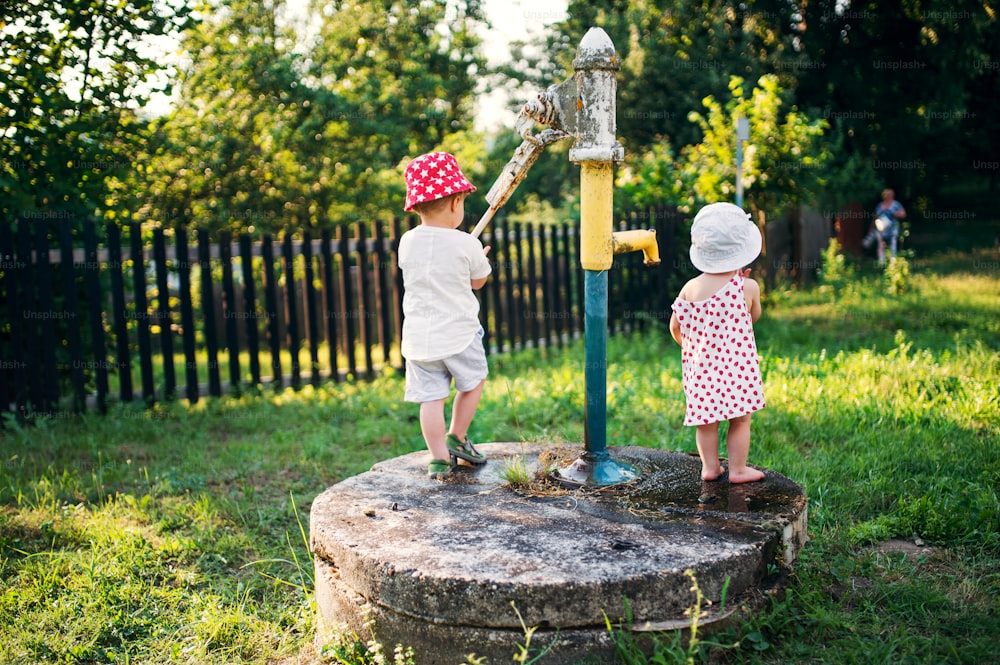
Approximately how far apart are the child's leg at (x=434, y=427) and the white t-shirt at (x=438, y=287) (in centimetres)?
19

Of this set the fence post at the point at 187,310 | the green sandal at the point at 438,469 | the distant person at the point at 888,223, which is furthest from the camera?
the distant person at the point at 888,223

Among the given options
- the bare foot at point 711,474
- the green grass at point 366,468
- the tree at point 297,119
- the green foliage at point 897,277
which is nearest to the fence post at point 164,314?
the green grass at point 366,468

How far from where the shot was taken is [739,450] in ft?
9.17

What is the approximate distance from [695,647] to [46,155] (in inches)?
216

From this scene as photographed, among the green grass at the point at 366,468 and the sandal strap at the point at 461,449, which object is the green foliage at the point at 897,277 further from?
the sandal strap at the point at 461,449

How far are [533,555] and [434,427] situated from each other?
37.2 inches

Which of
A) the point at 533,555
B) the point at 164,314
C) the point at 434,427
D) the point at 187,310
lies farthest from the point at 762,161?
the point at 533,555

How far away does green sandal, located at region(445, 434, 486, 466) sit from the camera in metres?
3.14

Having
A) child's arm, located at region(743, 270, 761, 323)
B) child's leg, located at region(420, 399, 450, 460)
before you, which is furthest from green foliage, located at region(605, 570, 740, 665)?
child's leg, located at region(420, 399, 450, 460)

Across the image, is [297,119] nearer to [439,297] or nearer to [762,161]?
[762,161]

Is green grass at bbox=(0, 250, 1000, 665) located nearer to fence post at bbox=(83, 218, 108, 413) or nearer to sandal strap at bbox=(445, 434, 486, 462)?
fence post at bbox=(83, 218, 108, 413)

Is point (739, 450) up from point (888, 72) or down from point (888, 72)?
down

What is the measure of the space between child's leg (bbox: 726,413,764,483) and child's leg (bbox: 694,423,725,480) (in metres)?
0.05

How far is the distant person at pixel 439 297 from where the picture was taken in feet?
9.77
